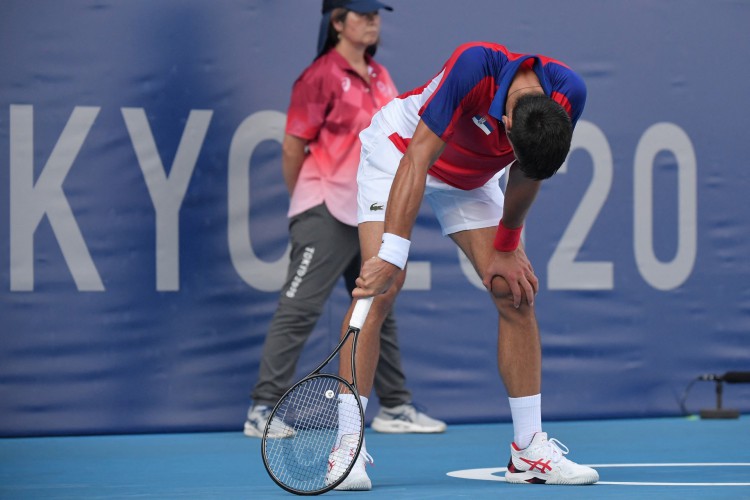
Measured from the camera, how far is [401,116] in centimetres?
404

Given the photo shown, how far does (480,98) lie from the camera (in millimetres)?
3598

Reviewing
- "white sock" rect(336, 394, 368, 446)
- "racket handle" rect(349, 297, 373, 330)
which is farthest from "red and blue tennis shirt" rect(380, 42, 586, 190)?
"white sock" rect(336, 394, 368, 446)

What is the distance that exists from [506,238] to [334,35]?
1982mm

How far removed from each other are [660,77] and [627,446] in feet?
6.80

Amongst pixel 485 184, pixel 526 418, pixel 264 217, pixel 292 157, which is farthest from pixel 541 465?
pixel 264 217

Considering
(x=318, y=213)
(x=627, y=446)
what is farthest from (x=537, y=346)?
(x=318, y=213)

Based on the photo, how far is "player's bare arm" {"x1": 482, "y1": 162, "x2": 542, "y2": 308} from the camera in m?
3.75

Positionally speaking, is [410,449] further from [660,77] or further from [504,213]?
[660,77]

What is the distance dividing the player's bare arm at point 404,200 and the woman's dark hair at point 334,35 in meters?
1.99

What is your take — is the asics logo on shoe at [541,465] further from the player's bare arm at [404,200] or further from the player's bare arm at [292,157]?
the player's bare arm at [292,157]

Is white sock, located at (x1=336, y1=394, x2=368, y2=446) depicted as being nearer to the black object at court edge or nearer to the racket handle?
the racket handle

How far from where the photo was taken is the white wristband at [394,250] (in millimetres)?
3424

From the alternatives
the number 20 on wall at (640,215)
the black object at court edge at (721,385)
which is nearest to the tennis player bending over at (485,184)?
the number 20 on wall at (640,215)

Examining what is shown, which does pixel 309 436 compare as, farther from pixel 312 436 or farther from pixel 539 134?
pixel 539 134
